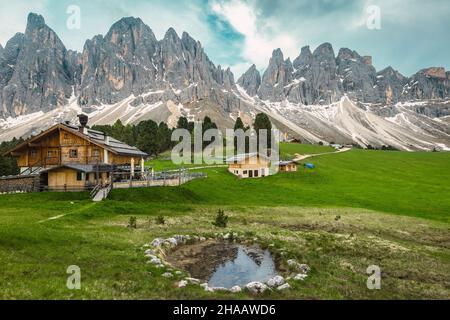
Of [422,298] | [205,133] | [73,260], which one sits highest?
[205,133]

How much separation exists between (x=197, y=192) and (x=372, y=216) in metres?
26.8

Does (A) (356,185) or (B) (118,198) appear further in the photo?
(A) (356,185)

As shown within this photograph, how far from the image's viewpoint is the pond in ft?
59.4

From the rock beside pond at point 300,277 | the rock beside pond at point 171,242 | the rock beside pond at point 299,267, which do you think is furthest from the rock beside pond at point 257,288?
the rock beside pond at point 171,242

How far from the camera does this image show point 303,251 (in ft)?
76.5

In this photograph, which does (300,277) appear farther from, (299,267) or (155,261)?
(155,261)

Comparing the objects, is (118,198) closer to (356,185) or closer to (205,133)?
(356,185)

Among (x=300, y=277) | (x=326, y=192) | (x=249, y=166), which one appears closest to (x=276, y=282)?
(x=300, y=277)

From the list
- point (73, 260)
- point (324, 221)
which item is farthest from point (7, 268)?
point (324, 221)

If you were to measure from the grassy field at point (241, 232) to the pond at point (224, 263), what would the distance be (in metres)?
2.07

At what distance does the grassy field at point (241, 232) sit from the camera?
15.0 m

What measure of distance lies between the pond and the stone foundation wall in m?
32.5

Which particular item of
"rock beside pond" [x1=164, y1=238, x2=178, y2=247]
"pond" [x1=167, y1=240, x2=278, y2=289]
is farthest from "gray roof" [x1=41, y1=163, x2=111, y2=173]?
"pond" [x1=167, y1=240, x2=278, y2=289]

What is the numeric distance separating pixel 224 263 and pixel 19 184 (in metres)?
38.7
